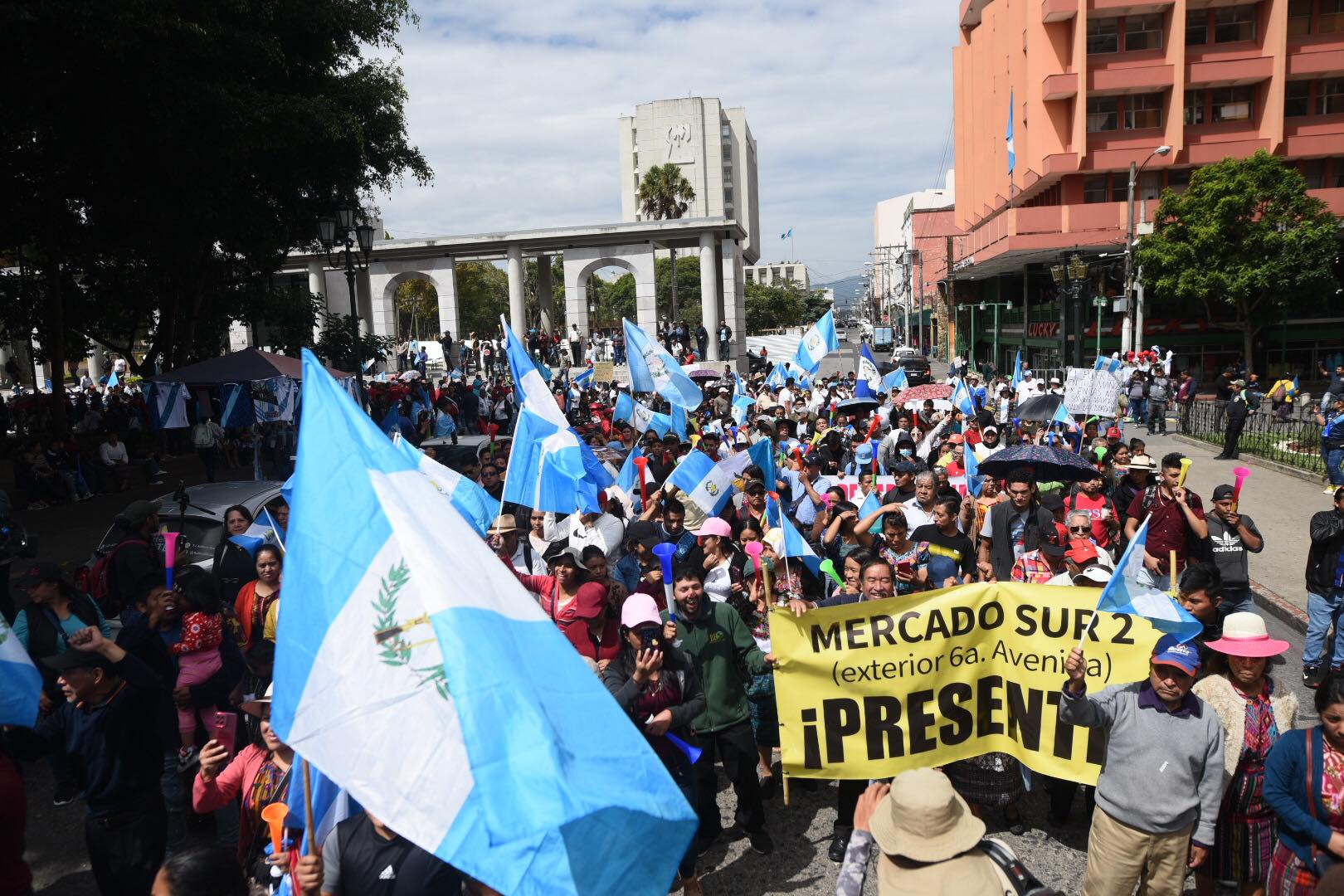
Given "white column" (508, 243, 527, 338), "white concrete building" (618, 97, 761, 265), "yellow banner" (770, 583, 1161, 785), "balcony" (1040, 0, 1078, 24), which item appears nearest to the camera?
"yellow banner" (770, 583, 1161, 785)

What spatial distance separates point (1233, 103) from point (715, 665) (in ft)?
140

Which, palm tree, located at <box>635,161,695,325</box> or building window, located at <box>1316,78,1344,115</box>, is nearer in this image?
building window, located at <box>1316,78,1344,115</box>

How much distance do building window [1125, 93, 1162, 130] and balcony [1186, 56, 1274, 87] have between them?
133cm

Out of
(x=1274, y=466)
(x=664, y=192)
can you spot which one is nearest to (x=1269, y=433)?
(x=1274, y=466)

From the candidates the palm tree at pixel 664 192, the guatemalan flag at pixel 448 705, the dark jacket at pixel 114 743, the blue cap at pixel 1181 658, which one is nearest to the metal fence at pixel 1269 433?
the blue cap at pixel 1181 658

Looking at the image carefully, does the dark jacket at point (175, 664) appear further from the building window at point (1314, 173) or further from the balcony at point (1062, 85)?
the building window at point (1314, 173)

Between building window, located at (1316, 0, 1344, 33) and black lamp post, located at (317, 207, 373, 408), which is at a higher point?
building window, located at (1316, 0, 1344, 33)

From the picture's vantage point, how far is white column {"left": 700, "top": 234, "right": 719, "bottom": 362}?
38.5 metres

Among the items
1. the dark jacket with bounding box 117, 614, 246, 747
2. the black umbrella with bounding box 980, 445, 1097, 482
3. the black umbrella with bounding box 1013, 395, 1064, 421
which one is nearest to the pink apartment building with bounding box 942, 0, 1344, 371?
the black umbrella with bounding box 1013, 395, 1064, 421

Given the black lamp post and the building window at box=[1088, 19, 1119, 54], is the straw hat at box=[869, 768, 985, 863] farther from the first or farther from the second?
the building window at box=[1088, 19, 1119, 54]

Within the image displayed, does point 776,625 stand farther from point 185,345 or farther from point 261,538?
point 185,345

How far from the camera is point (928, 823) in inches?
116

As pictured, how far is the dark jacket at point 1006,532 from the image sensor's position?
7.32 m

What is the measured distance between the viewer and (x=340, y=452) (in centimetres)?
341
